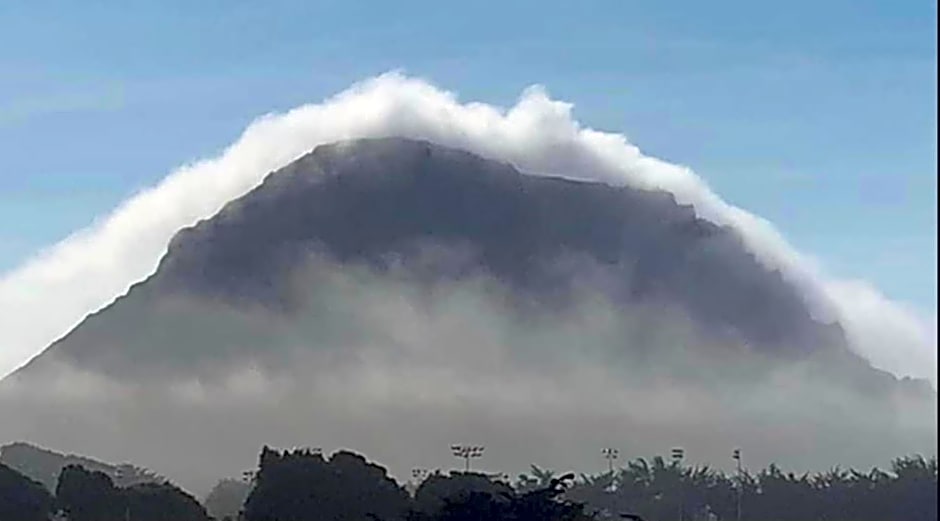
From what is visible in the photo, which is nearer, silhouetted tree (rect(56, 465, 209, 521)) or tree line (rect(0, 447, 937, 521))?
tree line (rect(0, 447, 937, 521))

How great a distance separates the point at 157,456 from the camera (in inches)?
5212

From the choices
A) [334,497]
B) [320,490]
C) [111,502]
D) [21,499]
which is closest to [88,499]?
[111,502]

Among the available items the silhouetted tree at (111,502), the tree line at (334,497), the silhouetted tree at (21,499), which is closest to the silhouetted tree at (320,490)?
the tree line at (334,497)

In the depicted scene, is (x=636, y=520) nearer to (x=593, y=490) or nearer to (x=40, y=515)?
(x=40, y=515)

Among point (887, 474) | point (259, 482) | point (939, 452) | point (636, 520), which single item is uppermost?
point (887, 474)

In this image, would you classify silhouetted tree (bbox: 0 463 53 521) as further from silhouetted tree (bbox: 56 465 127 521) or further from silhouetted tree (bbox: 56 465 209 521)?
silhouetted tree (bbox: 56 465 209 521)

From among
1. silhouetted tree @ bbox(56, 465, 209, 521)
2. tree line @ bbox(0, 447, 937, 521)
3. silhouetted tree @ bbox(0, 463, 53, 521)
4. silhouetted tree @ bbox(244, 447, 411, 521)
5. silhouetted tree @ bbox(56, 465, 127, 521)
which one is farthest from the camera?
silhouetted tree @ bbox(56, 465, 209, 521)

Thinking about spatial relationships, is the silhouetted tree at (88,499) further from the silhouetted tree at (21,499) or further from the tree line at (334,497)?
the silhouetted tree at (21,499)

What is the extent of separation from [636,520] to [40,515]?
2911 cm

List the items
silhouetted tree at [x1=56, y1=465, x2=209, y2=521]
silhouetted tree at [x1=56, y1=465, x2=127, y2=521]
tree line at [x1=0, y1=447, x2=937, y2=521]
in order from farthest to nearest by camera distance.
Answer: silhouetted tree at [x1=56, y1=465, x2=209, y2=521]
silhouetted tree at [x1=56, y1=465, x2=127, y2=521]
tree line at [x1=0, y1=447, x2=937, y2=521]

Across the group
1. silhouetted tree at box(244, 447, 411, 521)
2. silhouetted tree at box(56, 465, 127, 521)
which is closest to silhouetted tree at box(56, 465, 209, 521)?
silhouetted tree at box(56, 465, 127, 521)

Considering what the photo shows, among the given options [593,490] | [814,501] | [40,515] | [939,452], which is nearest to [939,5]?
[939,452]

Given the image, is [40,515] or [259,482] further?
[259,482]

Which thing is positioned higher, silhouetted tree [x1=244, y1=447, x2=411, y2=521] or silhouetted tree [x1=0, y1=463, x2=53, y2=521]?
silhouetted tree [x1=244, y1=447, x2=411, y2=521]
